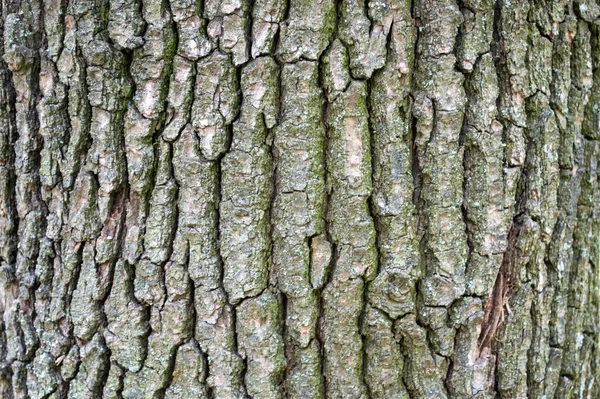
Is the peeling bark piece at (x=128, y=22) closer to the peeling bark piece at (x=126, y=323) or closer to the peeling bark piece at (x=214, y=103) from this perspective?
the peeling bark piece at (x=214, y=103)

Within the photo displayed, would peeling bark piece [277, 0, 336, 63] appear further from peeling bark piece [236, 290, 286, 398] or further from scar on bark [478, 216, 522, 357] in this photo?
scar on bark [478, 216, 522, 357]

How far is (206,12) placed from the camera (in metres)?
1.43

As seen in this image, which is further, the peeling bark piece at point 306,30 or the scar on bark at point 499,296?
the scar on bark at point 499,296

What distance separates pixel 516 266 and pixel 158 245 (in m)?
0.96

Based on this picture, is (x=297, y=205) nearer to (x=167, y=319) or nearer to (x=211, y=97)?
(x=211, y=97)

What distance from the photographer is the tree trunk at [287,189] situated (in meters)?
1.43

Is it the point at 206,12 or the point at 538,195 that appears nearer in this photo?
the point at 206,12

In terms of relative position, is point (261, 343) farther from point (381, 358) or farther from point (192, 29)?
point (192, 29)

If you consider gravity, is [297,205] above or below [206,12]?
below

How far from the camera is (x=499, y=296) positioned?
157 cm

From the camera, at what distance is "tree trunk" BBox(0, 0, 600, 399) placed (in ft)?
4.69

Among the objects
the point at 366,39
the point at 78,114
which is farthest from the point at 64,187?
the point at 366,39

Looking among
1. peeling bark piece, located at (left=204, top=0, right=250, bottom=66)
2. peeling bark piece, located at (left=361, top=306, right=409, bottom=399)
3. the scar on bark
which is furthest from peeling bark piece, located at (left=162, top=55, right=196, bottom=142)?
the scar on bark

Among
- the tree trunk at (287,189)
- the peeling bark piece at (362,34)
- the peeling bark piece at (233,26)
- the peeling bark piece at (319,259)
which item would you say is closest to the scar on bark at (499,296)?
the tree trunk at (287,189)
